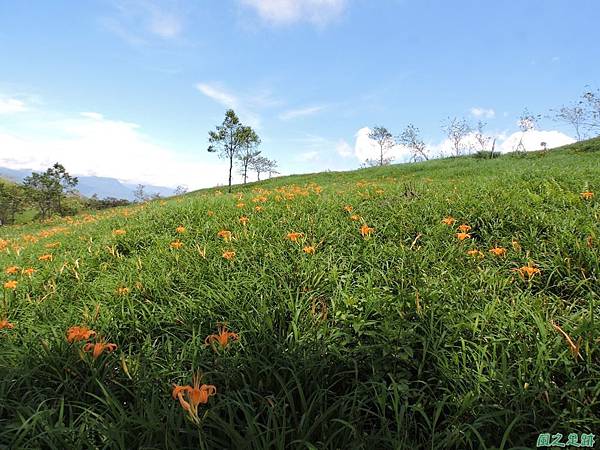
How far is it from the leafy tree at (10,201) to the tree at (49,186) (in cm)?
181

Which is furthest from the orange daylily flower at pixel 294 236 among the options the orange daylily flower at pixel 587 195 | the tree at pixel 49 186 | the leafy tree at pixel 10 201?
the leafy tree at pixel 10 201

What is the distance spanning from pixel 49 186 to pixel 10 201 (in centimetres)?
712

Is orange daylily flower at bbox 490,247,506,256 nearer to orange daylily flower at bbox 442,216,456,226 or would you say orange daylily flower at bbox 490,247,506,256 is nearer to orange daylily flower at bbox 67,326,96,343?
orange daylily flower at bbox 442,216,456,226

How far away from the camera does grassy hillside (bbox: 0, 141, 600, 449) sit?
1.38m

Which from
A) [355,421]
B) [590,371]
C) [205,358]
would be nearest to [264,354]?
[205,358]

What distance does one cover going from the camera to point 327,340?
1.86 metres

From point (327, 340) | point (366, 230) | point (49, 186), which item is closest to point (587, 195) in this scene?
point (366, 230)

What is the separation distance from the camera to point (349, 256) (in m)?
2.92

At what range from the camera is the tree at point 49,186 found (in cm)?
3837

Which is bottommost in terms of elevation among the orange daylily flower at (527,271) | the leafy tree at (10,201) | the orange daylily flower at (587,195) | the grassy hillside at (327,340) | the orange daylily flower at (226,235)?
the grassy hillside at (327,340)

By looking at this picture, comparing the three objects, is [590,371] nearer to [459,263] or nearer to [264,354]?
[459,263]

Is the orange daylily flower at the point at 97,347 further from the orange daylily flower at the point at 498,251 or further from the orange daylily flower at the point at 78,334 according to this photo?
the orange daylily flower at the point at 498,251

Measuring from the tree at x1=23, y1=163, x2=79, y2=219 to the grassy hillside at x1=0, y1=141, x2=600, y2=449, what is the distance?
4446 cm

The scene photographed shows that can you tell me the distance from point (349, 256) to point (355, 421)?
1616 mm
